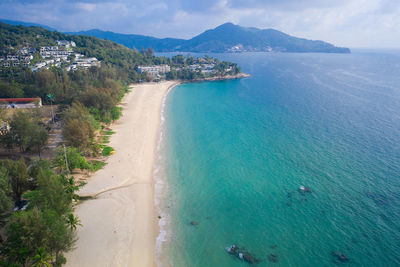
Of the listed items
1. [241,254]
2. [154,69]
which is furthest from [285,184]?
[154,69]

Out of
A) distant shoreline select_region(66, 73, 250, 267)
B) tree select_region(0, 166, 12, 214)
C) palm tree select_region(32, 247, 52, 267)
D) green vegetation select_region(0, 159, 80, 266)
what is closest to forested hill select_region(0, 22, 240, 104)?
distant shoreline select_region(66, 73, 250, 267)

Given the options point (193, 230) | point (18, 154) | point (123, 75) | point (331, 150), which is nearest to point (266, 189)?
point (193, 230)

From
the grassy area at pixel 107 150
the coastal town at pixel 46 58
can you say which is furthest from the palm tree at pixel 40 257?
the coastal town at pixel 46 58

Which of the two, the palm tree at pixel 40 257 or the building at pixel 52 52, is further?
the building at pixel 52 52

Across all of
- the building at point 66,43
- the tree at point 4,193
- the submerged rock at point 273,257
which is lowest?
the submerged rock at point 273,257

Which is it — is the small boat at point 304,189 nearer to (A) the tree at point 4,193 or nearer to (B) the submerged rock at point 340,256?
(B) the submerged rock at point 340,256

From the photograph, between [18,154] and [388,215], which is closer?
[388,215]

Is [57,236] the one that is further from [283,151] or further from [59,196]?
[283,151]
